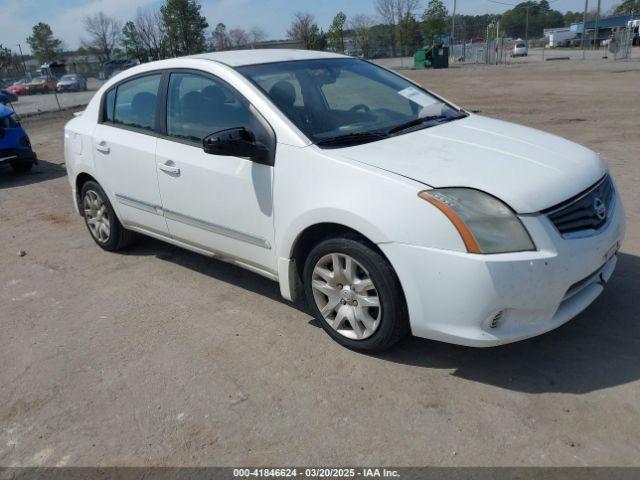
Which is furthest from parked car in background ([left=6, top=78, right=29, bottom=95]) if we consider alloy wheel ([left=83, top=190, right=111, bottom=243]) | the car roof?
the car roof

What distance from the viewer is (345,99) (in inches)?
155

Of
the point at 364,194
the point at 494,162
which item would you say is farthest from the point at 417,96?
the point at 364,194

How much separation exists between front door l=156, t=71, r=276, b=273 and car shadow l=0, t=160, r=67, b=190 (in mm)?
6047

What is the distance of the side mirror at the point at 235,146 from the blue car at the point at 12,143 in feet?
23.8

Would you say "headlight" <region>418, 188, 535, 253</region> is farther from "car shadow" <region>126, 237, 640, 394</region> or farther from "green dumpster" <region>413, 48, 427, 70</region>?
"green dumpster" <region>413, 48, 427, 70</region>

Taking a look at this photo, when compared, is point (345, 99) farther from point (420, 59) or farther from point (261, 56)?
point (420, 59)

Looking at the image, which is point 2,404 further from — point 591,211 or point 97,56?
point 97,56

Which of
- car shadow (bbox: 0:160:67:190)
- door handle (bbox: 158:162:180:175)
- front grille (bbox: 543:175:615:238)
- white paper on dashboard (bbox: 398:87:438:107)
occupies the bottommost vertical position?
car shadow (bbox: 0:160:67:190)

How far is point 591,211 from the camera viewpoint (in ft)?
10.0

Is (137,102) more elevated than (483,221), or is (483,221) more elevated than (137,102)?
(137,102)

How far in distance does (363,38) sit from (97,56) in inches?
1401

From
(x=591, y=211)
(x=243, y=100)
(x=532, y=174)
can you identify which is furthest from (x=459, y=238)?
(x=243, y=100)

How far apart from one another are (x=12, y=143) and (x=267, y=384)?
8.05 m

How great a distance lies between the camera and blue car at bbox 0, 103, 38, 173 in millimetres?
9172
